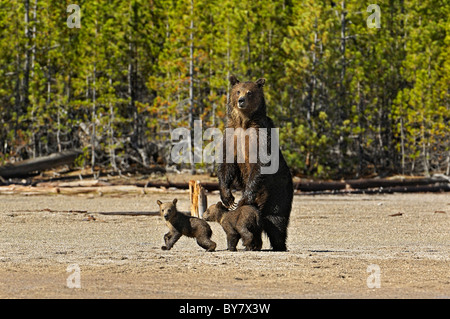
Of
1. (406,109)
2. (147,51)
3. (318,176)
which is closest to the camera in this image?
(318,176)

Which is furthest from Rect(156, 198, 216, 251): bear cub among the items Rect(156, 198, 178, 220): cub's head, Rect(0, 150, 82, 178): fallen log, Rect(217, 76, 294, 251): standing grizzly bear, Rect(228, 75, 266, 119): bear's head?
Rect(0, 150, 82, 178): fallen log

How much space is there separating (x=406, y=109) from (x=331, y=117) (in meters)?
3.19

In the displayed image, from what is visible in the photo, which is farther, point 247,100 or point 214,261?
point 247,100

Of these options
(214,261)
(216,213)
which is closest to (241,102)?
(216,213)

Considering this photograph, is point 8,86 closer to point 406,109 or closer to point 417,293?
point 406,109

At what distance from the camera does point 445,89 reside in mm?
33750

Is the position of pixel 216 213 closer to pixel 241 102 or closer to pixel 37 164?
pixel 241 102

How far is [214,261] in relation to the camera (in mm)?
10617

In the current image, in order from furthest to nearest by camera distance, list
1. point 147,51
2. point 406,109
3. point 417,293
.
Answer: point 147,51, point 406,109, point 417,293

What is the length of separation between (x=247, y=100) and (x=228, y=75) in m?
20.5

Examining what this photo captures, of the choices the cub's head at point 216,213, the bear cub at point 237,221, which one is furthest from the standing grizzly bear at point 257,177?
the cub's head at point 216,213

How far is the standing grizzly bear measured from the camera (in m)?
11.9

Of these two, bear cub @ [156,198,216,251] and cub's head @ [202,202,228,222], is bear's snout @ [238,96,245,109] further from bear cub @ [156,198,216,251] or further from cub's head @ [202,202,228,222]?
bear cub @ [156,198,216,251]
